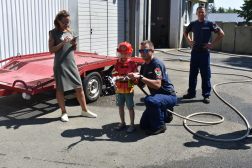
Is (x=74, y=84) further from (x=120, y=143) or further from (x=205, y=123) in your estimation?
(x=205, y=123)

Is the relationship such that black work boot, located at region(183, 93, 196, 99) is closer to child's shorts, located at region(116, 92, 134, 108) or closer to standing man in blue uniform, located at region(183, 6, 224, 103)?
standing man in blue uniform, located at region(183, 6, 224, 103)

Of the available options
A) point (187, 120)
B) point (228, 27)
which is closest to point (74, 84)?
point (187, 120)

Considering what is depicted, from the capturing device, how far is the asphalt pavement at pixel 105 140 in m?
3.79

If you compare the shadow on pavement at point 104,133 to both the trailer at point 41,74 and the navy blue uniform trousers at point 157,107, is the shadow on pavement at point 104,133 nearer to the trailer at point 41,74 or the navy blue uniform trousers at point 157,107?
the navy blue uniform trousers at point 157,107

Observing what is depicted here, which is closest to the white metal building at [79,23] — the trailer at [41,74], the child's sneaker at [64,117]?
the trailer at [41,74]

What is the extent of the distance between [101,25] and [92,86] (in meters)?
5.77

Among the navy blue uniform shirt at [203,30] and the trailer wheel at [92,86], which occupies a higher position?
the navy blue uniform shirt at [203,30]

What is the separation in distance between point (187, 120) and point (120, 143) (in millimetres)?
1650

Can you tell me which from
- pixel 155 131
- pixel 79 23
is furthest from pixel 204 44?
pixel 79 23

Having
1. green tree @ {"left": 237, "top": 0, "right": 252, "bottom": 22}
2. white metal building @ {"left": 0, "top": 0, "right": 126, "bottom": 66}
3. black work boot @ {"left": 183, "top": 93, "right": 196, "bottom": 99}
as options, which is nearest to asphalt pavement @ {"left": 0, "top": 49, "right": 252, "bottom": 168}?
black work boot @ {"left": 183, "top": 93, "right": 196, "bottom": 99}

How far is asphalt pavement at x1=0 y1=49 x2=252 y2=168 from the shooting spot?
379cm

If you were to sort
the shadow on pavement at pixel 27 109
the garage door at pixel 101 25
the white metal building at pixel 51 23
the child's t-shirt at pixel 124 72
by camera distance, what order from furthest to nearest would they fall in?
1. the garage door at pixel 101 25
2. the white metal building at pixel 51 23
3. the shadow on pavement at pixel 27 109
4. the child's t-shirt at pixel 124 72

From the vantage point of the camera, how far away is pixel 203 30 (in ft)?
21.3

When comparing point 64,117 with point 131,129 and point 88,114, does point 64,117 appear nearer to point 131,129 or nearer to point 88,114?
point 88,114
